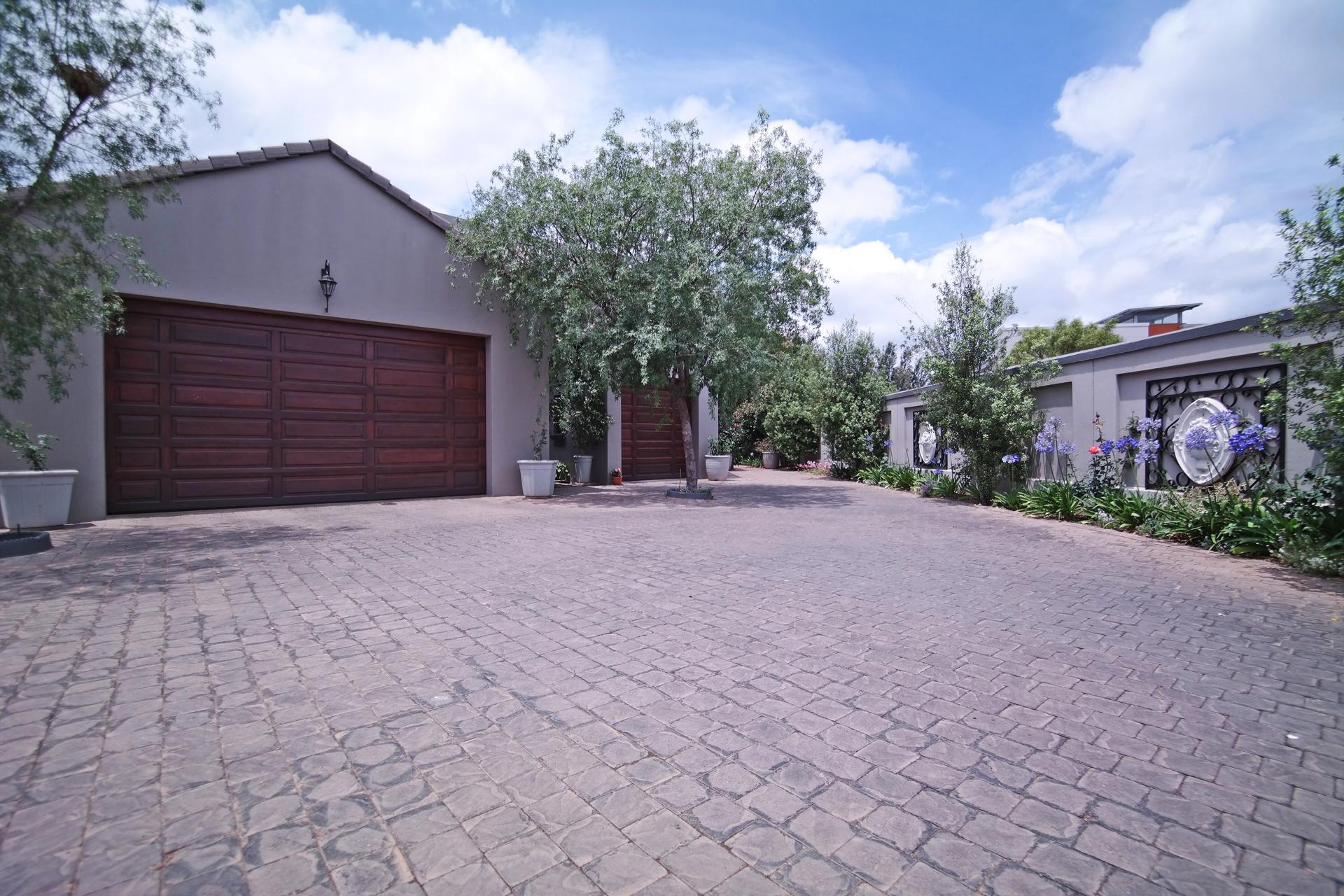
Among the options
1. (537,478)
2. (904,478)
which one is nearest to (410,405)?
(537,478)

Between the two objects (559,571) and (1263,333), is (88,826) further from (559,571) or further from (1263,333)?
(1263,333)

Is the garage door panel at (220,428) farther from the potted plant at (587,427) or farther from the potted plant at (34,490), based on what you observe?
the potted plant at (587,427)

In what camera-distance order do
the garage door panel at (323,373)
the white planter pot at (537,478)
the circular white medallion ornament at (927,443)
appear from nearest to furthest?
the garage door panel at (323,373) → the white planter pot at (537,478) → the circular white medallion ornament at (927,443)

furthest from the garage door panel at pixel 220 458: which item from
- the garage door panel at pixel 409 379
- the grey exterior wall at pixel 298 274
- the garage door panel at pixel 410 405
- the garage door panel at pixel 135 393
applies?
the garage door panel at pixel 409 379

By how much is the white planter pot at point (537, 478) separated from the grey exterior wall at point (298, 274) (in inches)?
21.8

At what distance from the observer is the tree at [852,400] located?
669 inches

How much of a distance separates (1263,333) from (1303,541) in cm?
248

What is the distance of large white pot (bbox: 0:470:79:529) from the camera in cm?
771

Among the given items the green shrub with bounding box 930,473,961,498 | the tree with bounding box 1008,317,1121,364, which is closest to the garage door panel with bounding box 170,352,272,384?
the green shrub with bounding box 930,473,961,498

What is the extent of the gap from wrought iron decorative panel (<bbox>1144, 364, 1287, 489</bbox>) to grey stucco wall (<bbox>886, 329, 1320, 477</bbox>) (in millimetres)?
94

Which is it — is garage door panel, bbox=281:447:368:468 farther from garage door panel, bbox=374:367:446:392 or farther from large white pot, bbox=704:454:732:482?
large white pot, bbox=704:454:732:482

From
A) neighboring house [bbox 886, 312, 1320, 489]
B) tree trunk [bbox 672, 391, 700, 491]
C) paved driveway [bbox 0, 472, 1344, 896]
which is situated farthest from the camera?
tree trunk [bbox 672, 391, 700, 491]

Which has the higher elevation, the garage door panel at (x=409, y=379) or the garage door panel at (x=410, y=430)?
the garage door panel at (x=409, y=379)

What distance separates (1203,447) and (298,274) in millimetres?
13204
